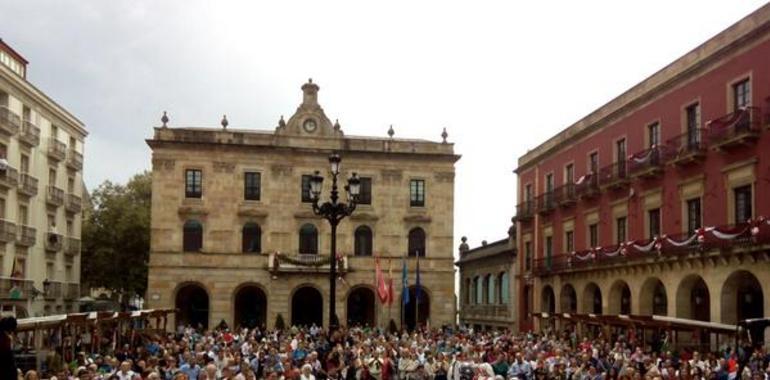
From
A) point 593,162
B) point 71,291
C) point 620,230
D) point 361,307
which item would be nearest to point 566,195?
point 593,162

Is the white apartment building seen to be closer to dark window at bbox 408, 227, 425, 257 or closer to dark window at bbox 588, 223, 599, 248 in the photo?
dark window at bbox 408, 227, 425, 257

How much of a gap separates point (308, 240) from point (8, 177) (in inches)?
619

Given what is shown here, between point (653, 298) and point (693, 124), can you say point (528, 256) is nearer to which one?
point (653, 298)

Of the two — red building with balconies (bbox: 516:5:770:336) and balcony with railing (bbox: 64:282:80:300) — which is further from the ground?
red building with balconies (bbox: 516:5:770:336)

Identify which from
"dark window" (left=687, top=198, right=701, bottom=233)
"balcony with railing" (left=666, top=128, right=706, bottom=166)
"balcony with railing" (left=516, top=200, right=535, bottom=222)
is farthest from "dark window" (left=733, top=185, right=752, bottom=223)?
"balcony with railing" (left=516, top=200, right=535, bottom=222)

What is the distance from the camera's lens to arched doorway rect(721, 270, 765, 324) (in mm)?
25548

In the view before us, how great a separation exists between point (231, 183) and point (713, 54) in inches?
1080

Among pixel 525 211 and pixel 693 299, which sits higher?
pixel 525 211

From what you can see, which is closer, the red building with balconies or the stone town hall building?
the red building with balconies

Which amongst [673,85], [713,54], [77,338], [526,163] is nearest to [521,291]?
[526,163]

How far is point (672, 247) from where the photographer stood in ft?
91.9

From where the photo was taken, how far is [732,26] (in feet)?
85.1

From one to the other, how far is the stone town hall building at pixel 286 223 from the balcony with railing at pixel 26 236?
20.7 ft

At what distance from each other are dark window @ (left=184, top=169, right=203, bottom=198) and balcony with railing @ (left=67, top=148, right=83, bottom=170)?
6266 mm
